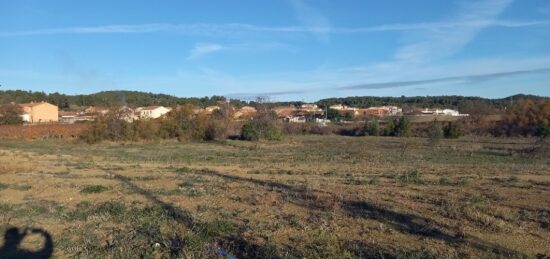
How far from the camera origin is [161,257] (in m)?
8.12

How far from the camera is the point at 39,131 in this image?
6284 centimetres

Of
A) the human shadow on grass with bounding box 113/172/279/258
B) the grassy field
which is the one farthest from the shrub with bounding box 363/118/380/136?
the human shadow on grass with bounding box 113/172/279/258

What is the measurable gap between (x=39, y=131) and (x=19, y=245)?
58023 mm

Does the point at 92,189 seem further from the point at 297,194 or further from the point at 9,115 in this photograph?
the point at 9,115

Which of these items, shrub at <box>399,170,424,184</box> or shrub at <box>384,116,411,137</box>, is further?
shrub at <box>384,116,411,137</box>

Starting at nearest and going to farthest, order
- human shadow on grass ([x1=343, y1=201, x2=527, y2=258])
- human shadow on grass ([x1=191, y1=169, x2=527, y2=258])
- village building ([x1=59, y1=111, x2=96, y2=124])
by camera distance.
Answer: human shadow on grass ([x1=343, y1=201, x2=527, y2=258]) < human shadow on grass ([x1=191, y1=169, x2=527, y2=258]) < village building ([x1=59, y1=111, x2=96, y2=124])

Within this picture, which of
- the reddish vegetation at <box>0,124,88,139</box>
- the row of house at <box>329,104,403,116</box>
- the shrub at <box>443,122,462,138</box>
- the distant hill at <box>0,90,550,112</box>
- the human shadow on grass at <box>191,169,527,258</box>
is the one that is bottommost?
the reddish vegetation at <box>0,124,88,139</box>

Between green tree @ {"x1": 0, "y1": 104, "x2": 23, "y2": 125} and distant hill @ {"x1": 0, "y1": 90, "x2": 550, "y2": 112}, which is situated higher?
distant hill @ {"x1": 0, "y1": 90, "x2": 550, "y2": 112}

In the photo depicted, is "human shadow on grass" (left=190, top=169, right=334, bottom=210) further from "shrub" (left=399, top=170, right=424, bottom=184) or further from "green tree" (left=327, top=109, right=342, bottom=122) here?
"green tree" (left=327, top=109, right=342, bottom=122)

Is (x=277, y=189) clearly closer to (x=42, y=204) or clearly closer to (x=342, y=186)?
(x=342, y=186)

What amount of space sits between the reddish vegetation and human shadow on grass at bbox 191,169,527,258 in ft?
167

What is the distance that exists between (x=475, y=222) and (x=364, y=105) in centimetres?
17975

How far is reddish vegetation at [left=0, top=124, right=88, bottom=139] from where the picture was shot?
6119cm

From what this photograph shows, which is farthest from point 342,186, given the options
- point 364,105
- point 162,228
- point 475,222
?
point 364,105
